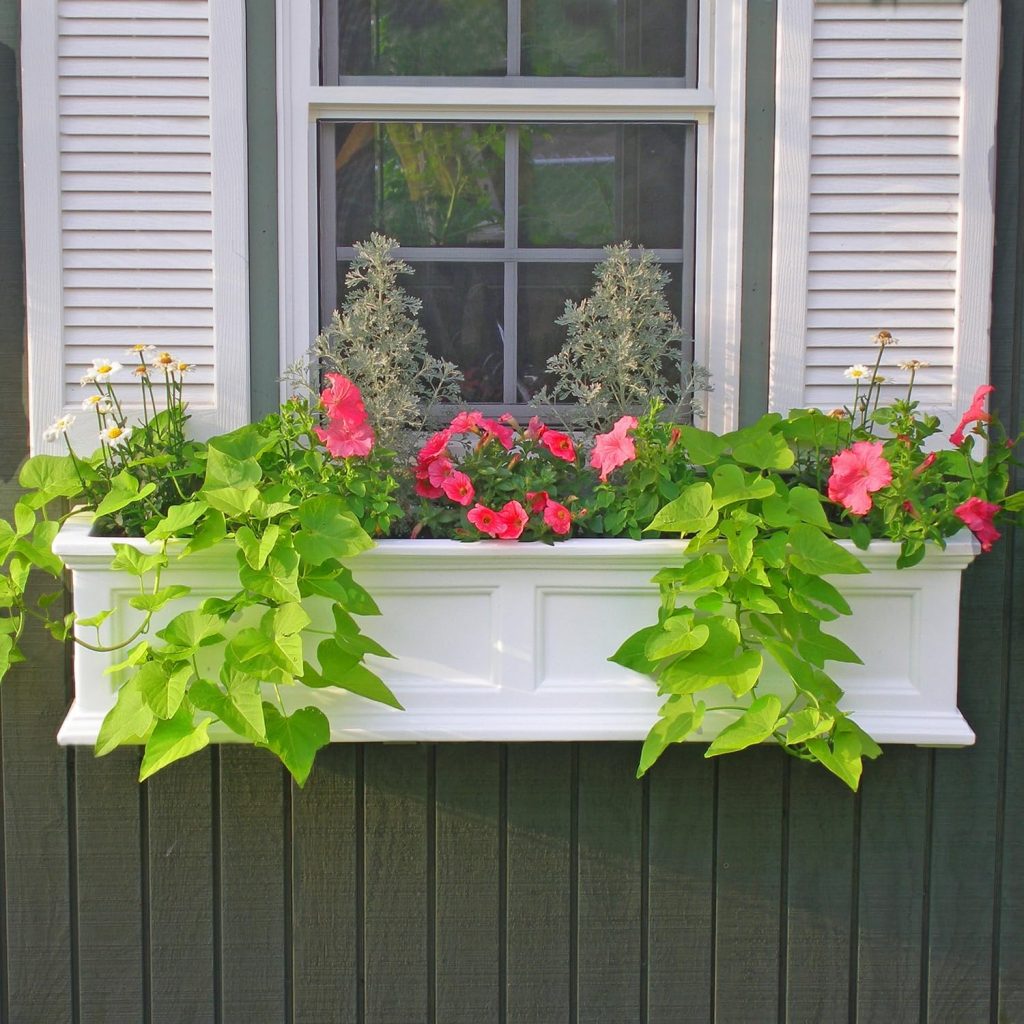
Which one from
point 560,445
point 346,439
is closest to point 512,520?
point 560,445

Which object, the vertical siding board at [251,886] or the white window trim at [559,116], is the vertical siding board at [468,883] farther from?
the white window trim at [559,116]

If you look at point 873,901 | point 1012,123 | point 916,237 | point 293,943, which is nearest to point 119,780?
point 293,943

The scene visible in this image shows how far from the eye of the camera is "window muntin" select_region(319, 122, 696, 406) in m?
2.28

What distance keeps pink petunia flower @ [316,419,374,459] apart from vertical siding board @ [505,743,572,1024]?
1.96ft

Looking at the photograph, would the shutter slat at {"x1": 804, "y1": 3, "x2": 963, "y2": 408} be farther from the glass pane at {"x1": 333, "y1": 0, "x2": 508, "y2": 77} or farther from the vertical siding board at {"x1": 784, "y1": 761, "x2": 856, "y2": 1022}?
the vertical siding board at {"x1": 784, "y1": 761, "x2": 856, "y2": 1022}

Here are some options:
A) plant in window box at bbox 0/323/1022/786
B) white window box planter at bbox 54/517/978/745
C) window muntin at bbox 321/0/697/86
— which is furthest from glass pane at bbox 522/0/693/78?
white window box planter at bbox 54/517/978/745

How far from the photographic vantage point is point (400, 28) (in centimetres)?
225

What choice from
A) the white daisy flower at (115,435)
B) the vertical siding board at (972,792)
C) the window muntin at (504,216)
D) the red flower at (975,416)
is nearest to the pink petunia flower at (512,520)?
the window muntin at (504,216)

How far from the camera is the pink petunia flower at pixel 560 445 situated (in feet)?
6.73

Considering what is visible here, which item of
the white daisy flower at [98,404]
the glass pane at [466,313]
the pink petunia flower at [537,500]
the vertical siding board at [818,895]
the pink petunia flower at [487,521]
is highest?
the glass pane at [466,313]

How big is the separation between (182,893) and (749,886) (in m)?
0.97

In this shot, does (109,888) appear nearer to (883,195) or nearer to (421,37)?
(421,37)

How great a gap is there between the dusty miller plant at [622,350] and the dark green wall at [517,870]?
0.48 feet

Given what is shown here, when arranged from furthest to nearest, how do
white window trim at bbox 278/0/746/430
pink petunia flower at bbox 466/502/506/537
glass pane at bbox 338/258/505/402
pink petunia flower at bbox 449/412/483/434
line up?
glass pane at bbox 338/258/505/402, white window trim at bbox 278/0/746/430, pink petunia flower at bbox 449/412/483/434, pink petunia flower at bbox 466/502/506/537
